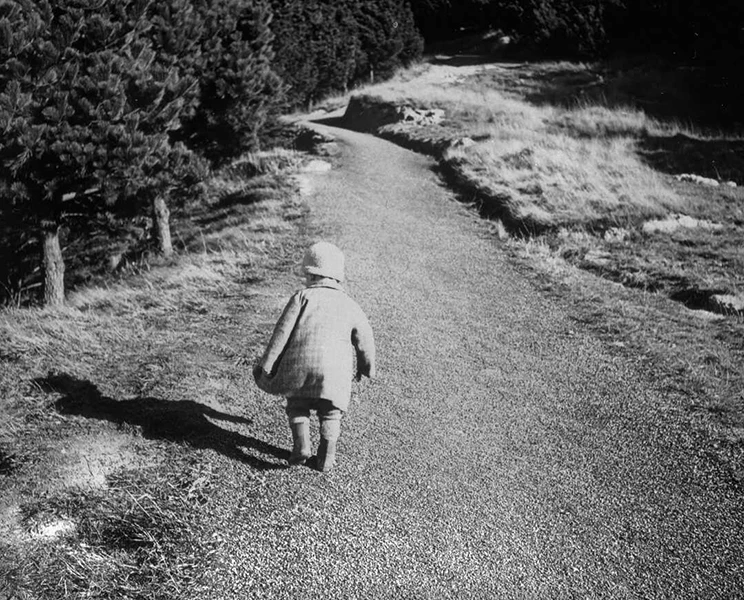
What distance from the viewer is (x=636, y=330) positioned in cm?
770

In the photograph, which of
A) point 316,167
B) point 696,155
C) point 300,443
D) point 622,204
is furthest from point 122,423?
point 696,155

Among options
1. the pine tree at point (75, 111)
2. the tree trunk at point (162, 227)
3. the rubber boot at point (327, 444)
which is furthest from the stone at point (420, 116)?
the rubber boot at point (327, 444)

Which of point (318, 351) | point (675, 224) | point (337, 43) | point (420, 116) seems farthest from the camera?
point (337, 43)

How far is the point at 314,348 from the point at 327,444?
74 cm

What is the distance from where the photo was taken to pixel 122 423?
5.18 metres

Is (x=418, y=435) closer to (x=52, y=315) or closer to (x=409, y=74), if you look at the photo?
(x=52, y=315)

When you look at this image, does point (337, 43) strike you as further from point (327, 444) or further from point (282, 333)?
point (327, 444)

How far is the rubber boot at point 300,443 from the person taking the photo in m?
4.51

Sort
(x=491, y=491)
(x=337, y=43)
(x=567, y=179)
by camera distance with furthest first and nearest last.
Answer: (x=337, y=43) < (x=567, y=179) < (x=491, y=491)

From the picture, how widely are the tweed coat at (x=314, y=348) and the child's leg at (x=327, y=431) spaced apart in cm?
9

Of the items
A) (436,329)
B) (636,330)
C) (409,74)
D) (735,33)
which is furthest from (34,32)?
(409,74)

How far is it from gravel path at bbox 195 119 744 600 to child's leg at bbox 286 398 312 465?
141 millimetres

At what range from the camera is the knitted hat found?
4414mm

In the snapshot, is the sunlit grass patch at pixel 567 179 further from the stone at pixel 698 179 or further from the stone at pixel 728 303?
the stone at pixel 728 303
